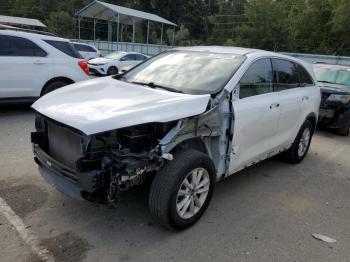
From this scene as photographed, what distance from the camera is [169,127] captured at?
3561mm

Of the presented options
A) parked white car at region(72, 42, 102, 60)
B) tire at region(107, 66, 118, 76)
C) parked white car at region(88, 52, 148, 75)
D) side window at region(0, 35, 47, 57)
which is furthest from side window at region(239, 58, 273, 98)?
parked white car at region(72, 42, 102, 60)

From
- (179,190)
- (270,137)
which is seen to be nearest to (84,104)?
(179,190)

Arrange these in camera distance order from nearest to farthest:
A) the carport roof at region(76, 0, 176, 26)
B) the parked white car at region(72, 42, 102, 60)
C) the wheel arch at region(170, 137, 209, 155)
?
the wheel arch at region(170, 137, 209, 155) → the parked white car at region(72, 42, 102, 60) → the carport roof at region(76, 0, 176, 26)

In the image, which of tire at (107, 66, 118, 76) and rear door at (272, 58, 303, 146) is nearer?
rear door at (272, 58, 303, 146)

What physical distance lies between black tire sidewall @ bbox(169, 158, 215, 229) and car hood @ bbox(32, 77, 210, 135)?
49 cm

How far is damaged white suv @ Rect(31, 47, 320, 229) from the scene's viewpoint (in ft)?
10.5

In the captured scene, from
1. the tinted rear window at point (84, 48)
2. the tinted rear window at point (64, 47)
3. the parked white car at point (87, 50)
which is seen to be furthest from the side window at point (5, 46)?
the tinted rear window at point (84, 48)

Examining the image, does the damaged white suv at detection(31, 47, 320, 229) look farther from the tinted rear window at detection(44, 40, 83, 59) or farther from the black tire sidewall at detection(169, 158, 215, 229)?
the tinted rear window at detection(44, 40, 83, 59)

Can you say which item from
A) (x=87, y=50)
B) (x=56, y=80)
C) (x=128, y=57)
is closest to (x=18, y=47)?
(x=56, y=80)

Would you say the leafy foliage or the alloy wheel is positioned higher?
the leafy foliage

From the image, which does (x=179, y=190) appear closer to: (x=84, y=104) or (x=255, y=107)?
(x=84, y=104)

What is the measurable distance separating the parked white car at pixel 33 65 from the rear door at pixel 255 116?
17.0ft

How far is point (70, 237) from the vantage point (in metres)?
3.39

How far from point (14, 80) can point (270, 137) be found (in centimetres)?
553
